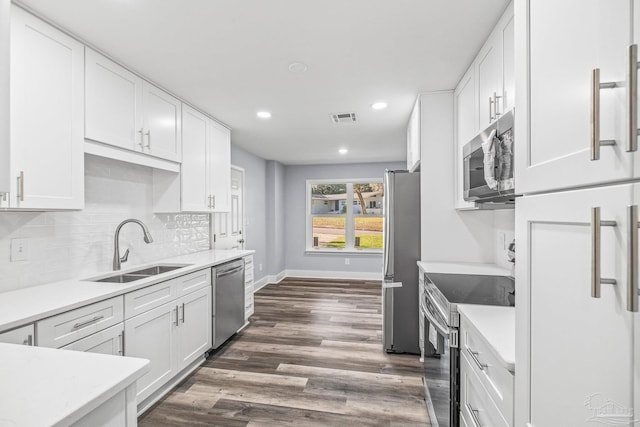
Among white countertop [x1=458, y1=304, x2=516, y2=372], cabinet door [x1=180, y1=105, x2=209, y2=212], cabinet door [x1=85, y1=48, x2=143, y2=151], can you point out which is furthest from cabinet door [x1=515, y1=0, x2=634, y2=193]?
cabinet door [x1=180, y1=105, x2=209, y2=212]

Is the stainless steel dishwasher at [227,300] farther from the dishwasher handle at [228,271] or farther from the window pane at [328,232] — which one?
the window pane at [328,232]

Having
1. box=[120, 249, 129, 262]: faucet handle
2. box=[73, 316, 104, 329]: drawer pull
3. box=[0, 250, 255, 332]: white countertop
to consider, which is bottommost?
box=[73, 316, 104, 329]: drawer pull

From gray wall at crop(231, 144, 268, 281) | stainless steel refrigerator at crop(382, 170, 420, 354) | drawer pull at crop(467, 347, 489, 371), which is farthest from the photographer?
gray wall at crop(231, 144, 268, 281)

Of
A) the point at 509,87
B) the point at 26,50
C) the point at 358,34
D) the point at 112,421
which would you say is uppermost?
the point at 358,34

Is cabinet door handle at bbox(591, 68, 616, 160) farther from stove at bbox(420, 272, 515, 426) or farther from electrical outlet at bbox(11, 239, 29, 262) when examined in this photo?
electrical outlet at bbox(11, 239, 29, 262)

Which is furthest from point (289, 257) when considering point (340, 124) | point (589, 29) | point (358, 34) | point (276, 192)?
point (589, 29)

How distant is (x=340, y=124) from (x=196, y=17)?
2228 mm

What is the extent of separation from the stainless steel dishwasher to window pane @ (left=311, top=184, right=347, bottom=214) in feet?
10.9

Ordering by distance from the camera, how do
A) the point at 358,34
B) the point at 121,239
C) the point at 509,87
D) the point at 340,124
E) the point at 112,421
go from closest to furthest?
the point at 112,421 → the point at 509,87 → the point at 358,34 → the point at 121,239 → the point at 340,124

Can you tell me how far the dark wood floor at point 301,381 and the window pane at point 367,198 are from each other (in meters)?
2.80

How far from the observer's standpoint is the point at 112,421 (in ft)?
2.54

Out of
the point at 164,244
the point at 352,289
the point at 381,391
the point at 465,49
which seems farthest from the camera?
the point at 352,289

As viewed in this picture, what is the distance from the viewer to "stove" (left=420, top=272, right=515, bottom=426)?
151cm

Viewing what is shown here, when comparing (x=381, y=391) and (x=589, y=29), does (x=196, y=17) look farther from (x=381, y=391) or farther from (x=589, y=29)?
(x=381, y=391)
